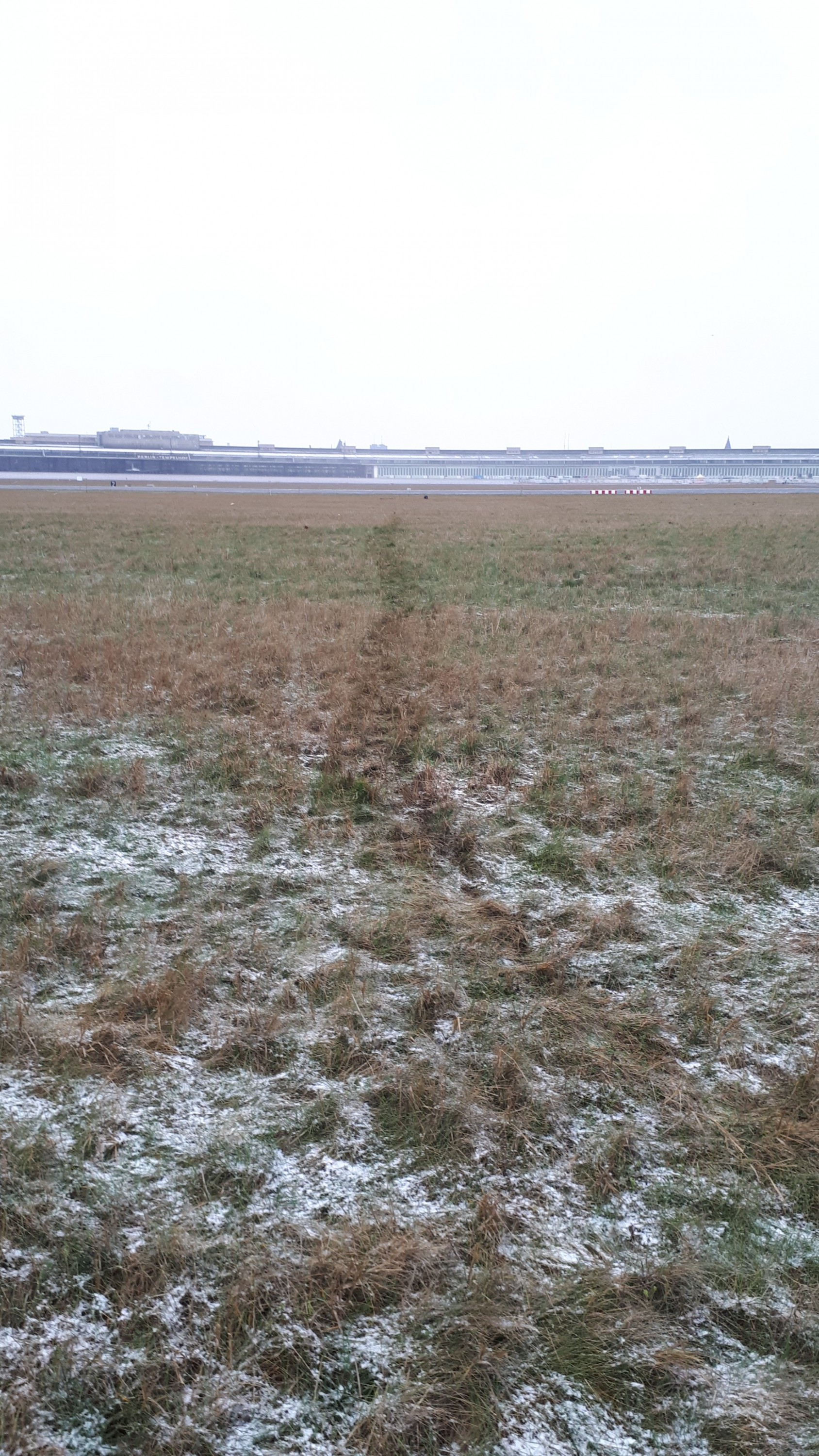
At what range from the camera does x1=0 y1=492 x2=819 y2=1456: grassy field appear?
2.48 meters

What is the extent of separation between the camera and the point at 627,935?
4.98 m

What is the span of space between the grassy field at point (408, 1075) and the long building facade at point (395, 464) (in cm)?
11160

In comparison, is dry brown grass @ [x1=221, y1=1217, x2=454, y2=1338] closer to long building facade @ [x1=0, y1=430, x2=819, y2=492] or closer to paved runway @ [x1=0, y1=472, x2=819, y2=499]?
paved runway @ [x1=0, y1=472, x2=819, y2=499]

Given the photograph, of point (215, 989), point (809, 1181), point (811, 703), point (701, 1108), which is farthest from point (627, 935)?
point (811, 703)

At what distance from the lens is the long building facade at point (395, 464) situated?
129375mm

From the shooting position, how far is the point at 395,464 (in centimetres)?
17125

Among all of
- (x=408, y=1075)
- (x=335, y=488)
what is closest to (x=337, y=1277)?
(x=408, y=1075)

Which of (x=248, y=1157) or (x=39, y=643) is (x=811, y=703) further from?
(x=39, y=643)

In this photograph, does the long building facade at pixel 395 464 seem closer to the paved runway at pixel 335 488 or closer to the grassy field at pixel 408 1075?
the paved runway at pixel 335 488

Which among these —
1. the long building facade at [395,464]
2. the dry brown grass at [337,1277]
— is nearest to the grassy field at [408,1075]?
the dry brown grass at [337,1277]

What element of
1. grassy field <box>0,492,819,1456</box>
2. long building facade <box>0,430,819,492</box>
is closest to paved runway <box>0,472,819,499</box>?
long building facade <box>0,430,819,492</box>

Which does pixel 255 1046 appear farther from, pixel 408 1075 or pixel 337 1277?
pixel 337 1277

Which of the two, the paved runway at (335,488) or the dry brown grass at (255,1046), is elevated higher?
the paved runway at (335,488)

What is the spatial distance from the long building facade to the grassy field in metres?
112
